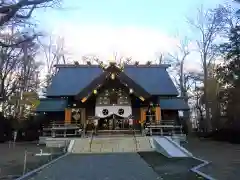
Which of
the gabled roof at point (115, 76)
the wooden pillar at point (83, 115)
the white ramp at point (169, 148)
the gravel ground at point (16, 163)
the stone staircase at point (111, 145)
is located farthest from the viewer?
the wooden pillar at point (83, 115)

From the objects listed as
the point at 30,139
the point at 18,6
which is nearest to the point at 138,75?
the point at 30,139

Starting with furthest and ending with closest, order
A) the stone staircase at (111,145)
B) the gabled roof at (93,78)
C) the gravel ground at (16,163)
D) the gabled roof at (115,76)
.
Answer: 1. the gabled roof at (93,78)
2. the gabled roof at (115,76)
3. the stone staircase at (111,145)
4. the gravel ground at (16,163)

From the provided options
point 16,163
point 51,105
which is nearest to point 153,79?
point 51,105

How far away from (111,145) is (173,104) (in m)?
13.9

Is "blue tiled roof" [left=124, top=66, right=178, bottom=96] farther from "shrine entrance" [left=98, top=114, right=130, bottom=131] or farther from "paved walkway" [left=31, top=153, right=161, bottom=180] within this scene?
"paved walkway" [left=31, top=153, right=161, bottom=180]

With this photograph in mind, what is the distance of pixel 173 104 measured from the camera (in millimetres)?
34531

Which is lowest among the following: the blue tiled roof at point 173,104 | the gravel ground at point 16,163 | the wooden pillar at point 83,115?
the gravel ground at point 16,163

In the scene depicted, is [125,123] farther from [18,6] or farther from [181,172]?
[18,6]

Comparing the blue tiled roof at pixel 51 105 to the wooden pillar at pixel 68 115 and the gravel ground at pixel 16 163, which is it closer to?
the wooden pillar at pixel 68 115

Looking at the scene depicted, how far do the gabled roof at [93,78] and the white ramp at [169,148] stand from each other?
10.3m

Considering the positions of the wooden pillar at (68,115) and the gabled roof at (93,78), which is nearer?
the wooden pillar at (68,115)

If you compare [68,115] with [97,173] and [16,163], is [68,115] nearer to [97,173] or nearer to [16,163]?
[16,163]

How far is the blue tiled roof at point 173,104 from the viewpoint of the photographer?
33.7 m

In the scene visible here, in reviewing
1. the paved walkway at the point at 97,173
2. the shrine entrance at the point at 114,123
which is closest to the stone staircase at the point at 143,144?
the shrine entrance at the point at 114,123
